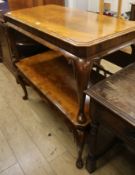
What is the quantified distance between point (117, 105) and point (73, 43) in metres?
0.35

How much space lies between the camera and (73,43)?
854mm

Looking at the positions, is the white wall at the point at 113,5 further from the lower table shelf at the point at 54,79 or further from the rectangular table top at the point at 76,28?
the rectangular table top at the point at 76,28

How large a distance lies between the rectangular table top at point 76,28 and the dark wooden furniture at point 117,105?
0.17m

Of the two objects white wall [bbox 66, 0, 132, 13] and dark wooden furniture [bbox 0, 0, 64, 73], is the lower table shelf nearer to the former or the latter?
dark wooden furniture [bbox 0, 0, 64, 73]

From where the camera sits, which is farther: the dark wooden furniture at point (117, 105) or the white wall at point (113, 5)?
the white wall at point (113, 5)

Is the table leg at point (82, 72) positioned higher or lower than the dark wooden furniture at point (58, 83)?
higher

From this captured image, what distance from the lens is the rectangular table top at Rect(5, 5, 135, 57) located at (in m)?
0.87

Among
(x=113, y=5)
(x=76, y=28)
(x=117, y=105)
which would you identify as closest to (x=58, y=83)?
(x=76, y=28)

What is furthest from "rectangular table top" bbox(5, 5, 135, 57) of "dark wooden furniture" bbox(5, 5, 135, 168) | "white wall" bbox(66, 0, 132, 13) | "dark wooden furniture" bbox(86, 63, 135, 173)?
"white wall" bbox(66, 0, 132, 13)

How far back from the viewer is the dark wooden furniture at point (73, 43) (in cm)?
87

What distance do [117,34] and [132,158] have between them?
91 centimetres

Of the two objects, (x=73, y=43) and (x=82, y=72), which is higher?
(x=73, y=43)

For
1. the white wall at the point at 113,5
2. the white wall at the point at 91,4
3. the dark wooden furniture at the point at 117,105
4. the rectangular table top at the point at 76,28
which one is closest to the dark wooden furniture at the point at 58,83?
the dark wooden furniture at the point at 117,105

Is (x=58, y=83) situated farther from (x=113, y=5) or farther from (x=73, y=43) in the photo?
(x=113, y=5)
